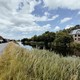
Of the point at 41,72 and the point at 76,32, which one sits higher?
the point at 76,32

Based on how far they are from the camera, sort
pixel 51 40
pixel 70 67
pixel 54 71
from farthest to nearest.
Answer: pixel 51 40, pixel 70 67, pixel 54 71

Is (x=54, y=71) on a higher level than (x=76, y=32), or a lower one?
lower

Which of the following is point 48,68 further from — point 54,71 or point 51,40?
point 51,40

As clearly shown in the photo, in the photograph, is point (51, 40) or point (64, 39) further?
point (51, 40)

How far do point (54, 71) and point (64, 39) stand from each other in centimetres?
8805

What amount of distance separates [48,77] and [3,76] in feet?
6.19

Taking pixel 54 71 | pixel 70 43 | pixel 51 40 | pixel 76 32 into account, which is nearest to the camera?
pixel 54 71

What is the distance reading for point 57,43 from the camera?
3878 inches

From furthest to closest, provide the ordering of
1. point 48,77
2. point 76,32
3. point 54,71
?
point 76,32 → point 54,71 → point 48,77

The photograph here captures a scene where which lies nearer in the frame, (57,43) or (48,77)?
(48,77)

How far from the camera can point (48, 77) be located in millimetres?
6914

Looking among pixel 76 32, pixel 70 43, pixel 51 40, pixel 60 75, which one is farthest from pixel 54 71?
pixel 51 40

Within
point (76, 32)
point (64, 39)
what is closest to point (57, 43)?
point (64, 39)

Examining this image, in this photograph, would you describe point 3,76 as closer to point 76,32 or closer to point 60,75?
point 60,75
